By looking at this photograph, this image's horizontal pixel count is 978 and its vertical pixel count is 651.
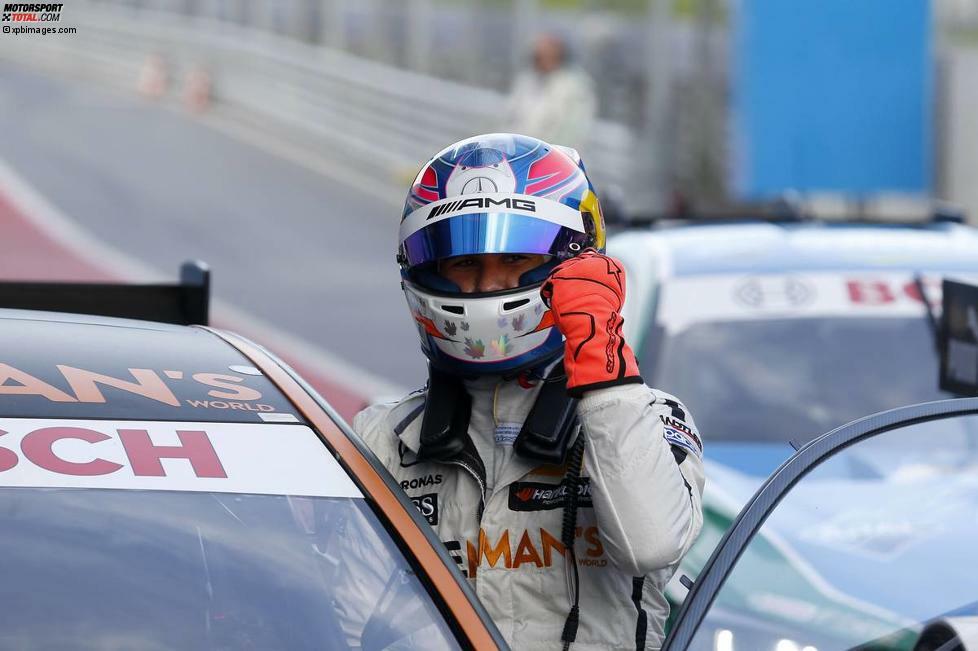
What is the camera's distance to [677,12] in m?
17.8

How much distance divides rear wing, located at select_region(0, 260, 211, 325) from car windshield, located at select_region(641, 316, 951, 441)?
1.74 metres

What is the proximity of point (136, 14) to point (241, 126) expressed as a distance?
6330mm

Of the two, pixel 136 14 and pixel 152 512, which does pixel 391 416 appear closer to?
pixel 152 512

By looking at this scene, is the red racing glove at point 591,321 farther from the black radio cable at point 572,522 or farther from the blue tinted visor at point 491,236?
the blue tinted visor at point 491,236

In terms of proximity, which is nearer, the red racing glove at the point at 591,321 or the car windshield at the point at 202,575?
the car windshield at the point at 202,575

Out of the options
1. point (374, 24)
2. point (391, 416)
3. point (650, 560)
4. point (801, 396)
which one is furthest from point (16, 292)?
point (374, 24)

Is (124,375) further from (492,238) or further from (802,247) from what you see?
(802,247)

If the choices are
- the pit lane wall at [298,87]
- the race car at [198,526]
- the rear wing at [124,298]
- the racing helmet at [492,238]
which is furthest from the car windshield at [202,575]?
the pit lane wall at [298,87]

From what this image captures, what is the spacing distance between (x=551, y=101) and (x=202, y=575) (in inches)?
483

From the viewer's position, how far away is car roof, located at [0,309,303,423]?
8.52 feet

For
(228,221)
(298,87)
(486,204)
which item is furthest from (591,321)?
(298,87)

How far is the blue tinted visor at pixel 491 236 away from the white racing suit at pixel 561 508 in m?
0.27

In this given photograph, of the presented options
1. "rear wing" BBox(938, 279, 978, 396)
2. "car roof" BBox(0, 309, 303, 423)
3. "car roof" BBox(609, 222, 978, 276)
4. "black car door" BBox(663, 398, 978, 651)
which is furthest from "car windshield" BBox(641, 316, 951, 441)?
"car roof" BBox(0, 309, 303, 423)

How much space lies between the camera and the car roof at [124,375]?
2598mm
